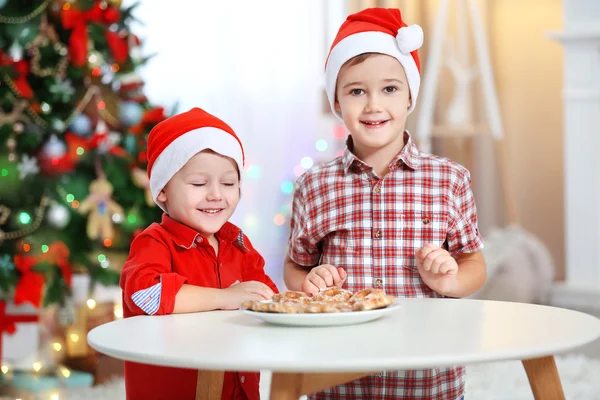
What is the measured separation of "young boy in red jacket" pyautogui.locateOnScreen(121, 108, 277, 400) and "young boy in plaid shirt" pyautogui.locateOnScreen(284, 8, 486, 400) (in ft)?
0.60

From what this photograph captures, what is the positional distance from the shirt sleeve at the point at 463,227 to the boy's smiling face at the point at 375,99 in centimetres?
16

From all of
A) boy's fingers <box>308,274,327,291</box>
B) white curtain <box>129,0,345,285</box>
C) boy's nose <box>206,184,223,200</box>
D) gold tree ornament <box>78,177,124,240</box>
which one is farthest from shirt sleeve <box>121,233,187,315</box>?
white curtain <box>129,0,345,285</box>

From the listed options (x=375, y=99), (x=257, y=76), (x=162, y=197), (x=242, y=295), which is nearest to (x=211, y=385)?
(x=242, y=295)

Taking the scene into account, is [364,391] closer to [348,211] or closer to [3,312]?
[348,211]

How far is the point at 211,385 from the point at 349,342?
332mm

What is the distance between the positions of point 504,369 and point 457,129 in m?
1.71

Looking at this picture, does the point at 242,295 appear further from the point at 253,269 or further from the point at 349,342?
the point at 349,342

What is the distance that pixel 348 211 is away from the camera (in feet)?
5.13

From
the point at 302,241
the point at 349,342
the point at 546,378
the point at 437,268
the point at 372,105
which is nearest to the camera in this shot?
the point at 349,342

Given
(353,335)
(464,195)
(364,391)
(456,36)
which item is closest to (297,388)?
(353,335)

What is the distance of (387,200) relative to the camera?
1544mm

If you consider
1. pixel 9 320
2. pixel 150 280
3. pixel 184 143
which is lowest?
pixel 9 320

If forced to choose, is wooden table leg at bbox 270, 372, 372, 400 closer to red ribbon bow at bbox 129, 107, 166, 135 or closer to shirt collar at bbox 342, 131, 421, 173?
shirt collar at bbox 342, 131, 421, 173

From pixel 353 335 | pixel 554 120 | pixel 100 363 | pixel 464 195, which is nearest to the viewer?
pixel 353 335
